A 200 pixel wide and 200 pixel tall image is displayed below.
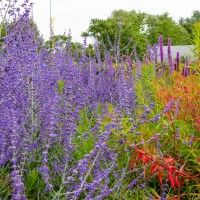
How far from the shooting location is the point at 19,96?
362 centimetres

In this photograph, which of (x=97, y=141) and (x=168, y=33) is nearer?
(x=97, y=141)

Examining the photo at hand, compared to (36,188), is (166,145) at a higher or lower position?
higher

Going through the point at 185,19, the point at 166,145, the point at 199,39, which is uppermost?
the point at 185,19

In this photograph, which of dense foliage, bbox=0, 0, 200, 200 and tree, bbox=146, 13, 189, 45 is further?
tree, bbox=146, 13, 189, 45

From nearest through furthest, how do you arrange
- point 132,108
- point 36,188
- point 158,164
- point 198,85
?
point 158,164 < point 36,188 < point 198,85 < point 132,108

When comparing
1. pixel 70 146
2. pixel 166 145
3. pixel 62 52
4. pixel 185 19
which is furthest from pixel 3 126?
pixel 185 19

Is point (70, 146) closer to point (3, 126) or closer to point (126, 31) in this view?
point (3, 126)

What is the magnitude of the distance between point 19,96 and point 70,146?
928mm

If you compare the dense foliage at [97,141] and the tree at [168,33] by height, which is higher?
the tree at [168,33]

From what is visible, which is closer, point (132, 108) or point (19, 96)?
point (19, 96)

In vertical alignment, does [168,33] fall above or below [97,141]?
above

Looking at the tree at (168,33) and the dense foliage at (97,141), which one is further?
the tree at (168,33)

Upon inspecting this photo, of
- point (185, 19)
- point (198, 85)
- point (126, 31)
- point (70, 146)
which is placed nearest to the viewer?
point (70, 146)

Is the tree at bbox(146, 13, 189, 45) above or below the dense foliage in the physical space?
above
